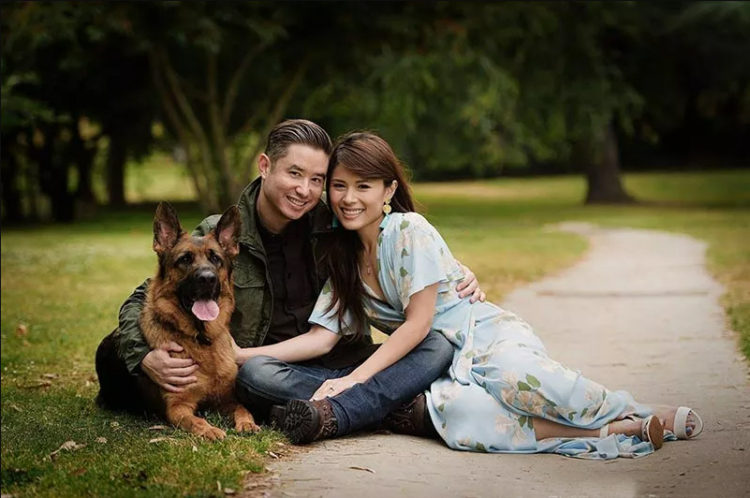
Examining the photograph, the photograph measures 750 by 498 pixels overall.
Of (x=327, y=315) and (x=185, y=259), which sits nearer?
(x=185, y=259)

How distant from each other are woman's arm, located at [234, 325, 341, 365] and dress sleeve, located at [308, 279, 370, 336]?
1.7 inches

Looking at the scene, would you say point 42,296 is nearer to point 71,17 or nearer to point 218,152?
point 71,17

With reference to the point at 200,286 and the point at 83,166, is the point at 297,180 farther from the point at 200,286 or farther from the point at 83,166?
the point at 83,166

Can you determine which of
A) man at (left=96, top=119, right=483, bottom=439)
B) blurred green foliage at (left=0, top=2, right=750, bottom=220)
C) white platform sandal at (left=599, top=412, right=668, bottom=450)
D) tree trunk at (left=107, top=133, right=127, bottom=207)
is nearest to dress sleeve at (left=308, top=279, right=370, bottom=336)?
man at (left=96, top=119, right=483, bottom=439)

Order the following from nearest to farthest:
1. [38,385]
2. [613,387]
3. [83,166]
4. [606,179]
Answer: [613,387], [38,385], [83,166], [606,179]

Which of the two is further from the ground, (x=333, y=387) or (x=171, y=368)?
(x=171, y=368)

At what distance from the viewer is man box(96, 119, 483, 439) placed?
540 cm

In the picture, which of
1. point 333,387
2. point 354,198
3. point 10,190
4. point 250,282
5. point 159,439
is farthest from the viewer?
point 10,190

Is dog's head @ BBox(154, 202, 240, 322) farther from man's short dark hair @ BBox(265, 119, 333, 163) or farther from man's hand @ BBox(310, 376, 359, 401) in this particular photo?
man's hand @ BBox(310, 376, 359, 401)

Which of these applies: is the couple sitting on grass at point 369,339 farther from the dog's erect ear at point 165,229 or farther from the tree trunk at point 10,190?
the tree trunk at point 10,190

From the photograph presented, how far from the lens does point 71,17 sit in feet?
65.2

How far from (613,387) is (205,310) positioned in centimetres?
301

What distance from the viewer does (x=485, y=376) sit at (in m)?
5.41

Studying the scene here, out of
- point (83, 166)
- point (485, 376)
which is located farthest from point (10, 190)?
point (485, 376)
